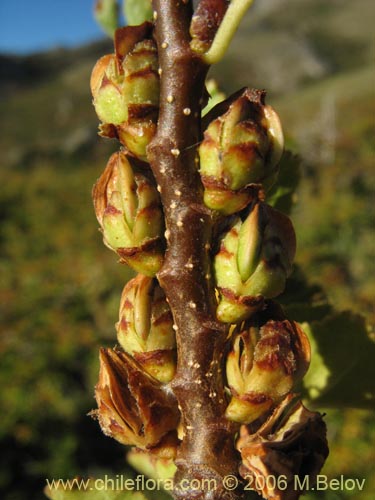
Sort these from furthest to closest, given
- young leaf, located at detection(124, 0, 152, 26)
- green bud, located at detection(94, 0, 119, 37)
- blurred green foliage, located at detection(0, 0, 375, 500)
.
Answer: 1. blurred green foliage, located at detection(0, 0, 375, 500)
2. green bud, located at detection(94, 0, 119, 37)
3. young leaf, located at detection(124, 0, 152, 26)

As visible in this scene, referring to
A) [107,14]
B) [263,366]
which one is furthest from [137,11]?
[263,366]

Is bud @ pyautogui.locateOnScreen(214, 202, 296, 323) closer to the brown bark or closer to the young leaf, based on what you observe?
the brown bark

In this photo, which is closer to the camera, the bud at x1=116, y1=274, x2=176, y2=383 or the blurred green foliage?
the bud at x1=116, y1=274, x2=176, y2=383

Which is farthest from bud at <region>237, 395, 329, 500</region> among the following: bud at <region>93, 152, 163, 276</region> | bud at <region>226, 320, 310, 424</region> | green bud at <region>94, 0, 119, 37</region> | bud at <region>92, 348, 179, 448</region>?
green bud at <region>94, 0, 119, 37</region>

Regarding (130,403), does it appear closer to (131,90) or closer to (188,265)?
(188,265)

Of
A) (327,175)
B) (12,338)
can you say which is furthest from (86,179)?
(12,338)

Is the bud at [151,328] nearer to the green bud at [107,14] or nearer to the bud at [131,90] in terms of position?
the bud at [131,90]

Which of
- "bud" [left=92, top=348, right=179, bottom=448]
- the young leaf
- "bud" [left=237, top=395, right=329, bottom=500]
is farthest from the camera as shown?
the young leaf

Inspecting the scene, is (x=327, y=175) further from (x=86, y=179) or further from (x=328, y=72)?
(x=328, y=72)
